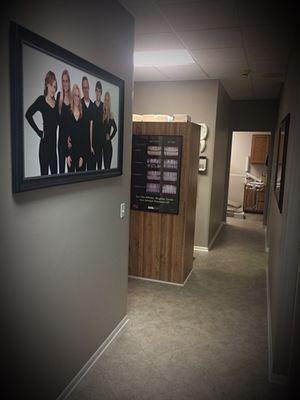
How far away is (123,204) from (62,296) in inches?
39.5

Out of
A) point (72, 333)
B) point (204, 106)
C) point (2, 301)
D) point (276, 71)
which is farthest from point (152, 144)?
point (2, 301)

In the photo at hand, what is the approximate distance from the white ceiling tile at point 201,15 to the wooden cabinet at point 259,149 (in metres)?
6.44

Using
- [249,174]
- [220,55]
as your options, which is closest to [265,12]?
[220,55]

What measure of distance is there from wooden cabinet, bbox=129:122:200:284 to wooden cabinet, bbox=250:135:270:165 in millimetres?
5376

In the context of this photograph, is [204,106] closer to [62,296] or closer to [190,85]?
[190,85]

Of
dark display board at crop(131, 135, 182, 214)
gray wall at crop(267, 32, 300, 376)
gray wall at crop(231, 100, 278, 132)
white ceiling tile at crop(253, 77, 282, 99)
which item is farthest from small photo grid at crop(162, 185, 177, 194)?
gray wall at crop(231, 100, 278, 132)

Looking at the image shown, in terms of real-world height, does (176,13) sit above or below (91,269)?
above

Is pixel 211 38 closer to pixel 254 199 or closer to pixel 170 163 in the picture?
pixel 170 163

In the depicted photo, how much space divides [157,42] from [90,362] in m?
2.99

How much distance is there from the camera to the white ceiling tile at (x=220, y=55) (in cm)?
347

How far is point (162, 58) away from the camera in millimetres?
3842

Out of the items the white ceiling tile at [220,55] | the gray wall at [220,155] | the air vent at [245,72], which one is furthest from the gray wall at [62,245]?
the gray wall at [220,155]

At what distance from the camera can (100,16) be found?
208 centimetres

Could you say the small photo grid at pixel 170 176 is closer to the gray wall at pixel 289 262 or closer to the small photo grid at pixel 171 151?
the small photo grid at pixel 171 151
